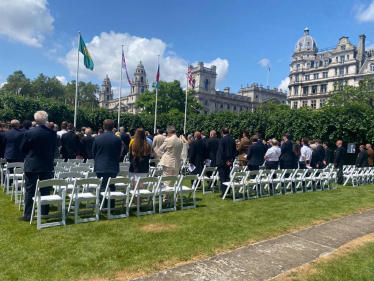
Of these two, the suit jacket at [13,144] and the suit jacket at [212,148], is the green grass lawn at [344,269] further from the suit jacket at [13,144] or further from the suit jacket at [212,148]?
the suit jacket at [13,144]

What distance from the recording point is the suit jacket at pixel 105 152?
6105mm

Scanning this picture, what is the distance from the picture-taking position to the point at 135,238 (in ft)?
15.8

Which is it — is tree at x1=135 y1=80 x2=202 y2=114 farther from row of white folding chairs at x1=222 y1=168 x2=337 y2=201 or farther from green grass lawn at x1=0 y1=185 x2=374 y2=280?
green grass lawn at x1=0 y1=185 x2=374 y2=280

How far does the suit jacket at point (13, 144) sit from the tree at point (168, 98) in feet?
183

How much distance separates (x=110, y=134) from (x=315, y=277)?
457 centimetres

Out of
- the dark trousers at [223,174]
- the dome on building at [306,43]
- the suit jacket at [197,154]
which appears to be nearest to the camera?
the dark trousers at [223,174]

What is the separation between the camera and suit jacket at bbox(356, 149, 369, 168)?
1435 cm

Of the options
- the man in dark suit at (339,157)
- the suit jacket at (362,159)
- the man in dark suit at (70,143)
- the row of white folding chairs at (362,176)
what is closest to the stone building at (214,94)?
the suit jacket at (362,159)

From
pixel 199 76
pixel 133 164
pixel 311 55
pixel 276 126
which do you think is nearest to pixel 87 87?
pixel 199 76

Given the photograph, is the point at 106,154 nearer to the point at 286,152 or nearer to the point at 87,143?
the point at 87,143

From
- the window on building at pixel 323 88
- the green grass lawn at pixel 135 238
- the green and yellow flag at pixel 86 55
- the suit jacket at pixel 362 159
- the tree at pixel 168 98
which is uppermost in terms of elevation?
the window on building at pixel 323 88

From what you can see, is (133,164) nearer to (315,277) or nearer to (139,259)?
(139,259)

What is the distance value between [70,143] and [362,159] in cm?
1381

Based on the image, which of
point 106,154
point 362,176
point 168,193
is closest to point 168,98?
point 362,176
